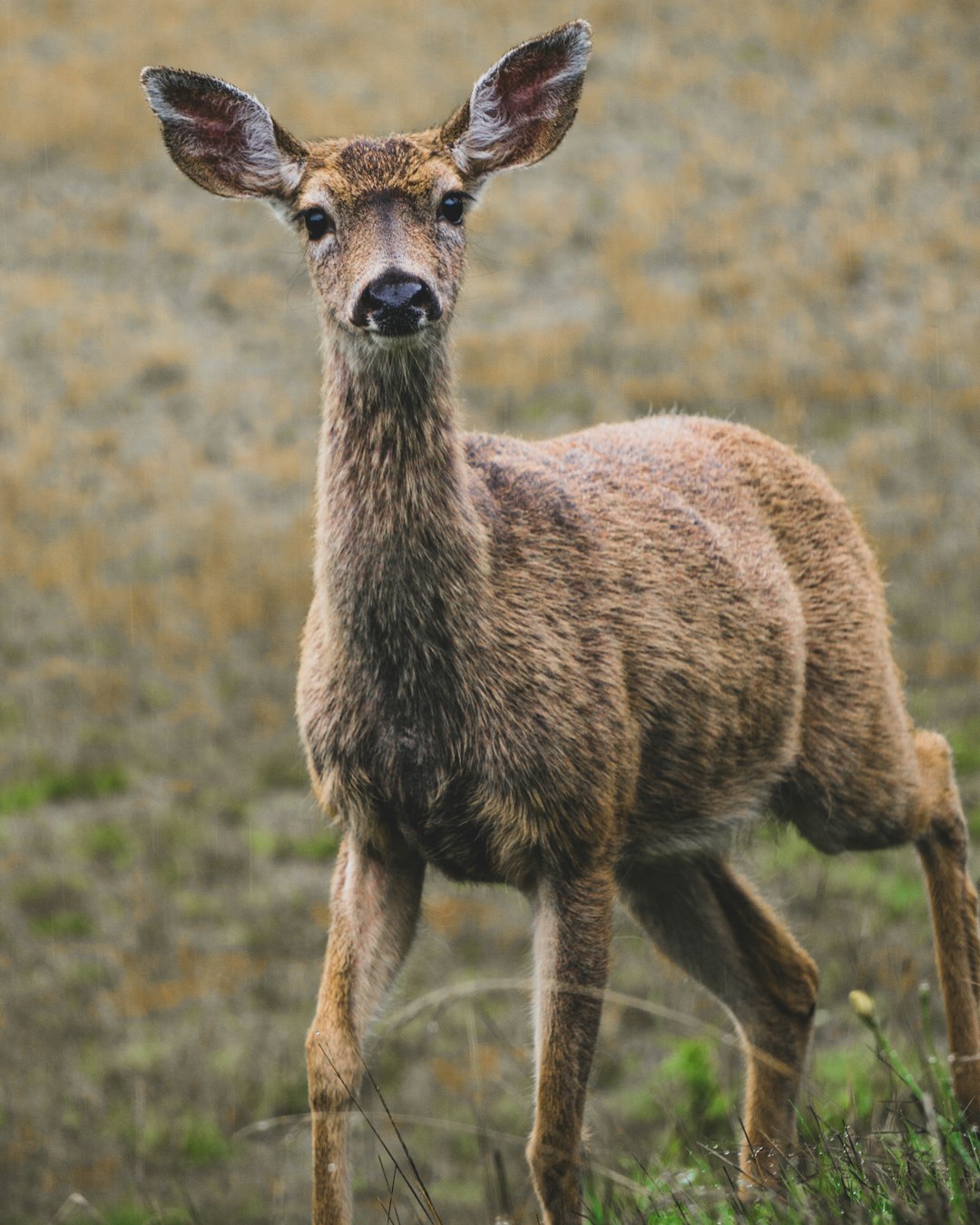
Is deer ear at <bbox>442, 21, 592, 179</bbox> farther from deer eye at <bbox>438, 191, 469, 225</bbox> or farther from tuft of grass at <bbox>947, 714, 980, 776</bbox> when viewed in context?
tuft of grass at <bbox>947, 714, 980, 776</bbox>

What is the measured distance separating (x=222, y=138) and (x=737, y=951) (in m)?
2.82

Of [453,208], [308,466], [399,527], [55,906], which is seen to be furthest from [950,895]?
[308,466]

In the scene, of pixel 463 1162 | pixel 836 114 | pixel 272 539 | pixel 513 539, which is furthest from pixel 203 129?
pixel 836 114

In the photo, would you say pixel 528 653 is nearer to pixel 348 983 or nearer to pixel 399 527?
pixel 399 527

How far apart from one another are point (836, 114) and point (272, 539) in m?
10.9

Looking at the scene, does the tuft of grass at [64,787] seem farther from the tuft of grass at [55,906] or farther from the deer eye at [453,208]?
the deer eye at [453,208]

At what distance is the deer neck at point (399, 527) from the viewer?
3918 mm

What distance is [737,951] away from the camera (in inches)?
196

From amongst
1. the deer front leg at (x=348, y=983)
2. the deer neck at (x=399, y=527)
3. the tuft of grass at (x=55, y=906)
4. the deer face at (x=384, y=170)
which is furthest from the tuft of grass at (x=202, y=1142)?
the deer face at (x=384, y=170)

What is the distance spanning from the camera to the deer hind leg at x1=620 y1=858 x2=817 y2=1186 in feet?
16.2

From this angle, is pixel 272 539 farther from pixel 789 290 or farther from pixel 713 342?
pixel 789 290

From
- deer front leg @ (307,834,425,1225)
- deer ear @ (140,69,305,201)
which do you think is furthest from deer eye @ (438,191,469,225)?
deer front leg @ (307,834,425,1225)

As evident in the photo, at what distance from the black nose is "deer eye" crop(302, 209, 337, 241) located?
0.44m

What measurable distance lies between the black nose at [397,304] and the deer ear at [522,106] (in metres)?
0.74
